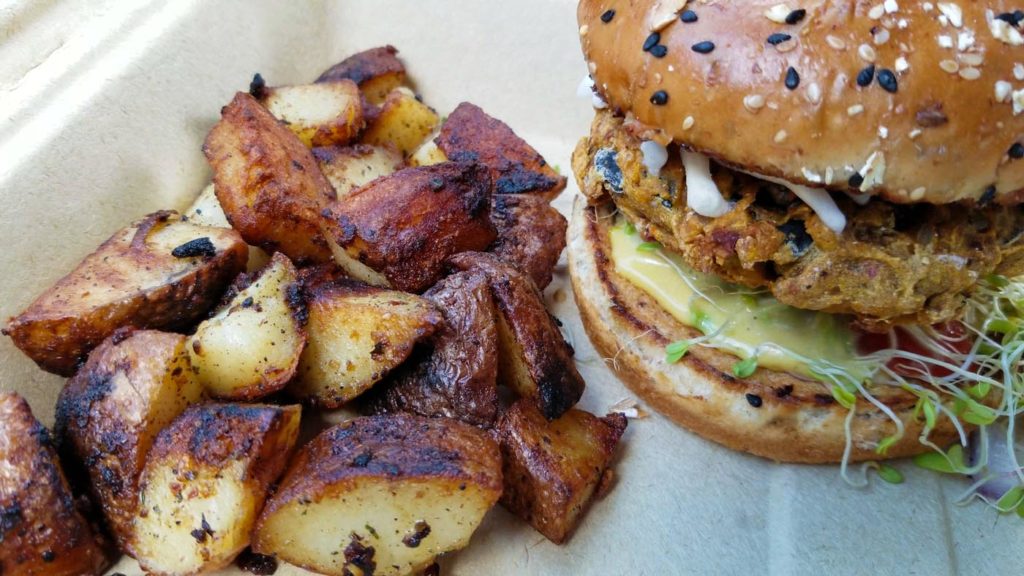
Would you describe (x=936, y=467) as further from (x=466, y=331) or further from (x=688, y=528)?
(x=466, y=331)

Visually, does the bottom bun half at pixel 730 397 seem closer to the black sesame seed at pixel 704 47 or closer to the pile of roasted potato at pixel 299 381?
the pile of roasted potato at pixel 299 381

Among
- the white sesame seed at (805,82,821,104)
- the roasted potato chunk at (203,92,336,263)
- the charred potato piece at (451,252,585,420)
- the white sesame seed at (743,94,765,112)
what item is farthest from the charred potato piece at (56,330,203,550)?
the white sesame seed at (805,82,821,104)

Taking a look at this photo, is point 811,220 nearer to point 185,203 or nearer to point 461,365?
point 461,365

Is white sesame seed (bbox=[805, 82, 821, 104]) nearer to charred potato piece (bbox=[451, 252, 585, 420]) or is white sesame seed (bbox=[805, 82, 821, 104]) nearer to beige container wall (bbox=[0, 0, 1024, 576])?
charred potato piece (bbox=[451, 252, 585, 420])

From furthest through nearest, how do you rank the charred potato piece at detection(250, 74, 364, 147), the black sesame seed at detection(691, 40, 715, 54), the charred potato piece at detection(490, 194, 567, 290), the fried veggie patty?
the charred potato piece at detection(250, 74, 364, 147)
the charred potato piece at detection(490, 194, 567, 290)
the fried veggie patty
the black sesame seed at detection(691, 40, 715, 54)

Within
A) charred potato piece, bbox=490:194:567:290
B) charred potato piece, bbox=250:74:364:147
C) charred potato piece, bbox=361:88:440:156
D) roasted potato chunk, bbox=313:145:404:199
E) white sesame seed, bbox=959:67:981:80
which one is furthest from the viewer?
charred potato piece, bbox=361:88:440:156

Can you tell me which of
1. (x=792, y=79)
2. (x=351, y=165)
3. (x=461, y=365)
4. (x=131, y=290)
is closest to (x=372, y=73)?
(x=351, y=165)
